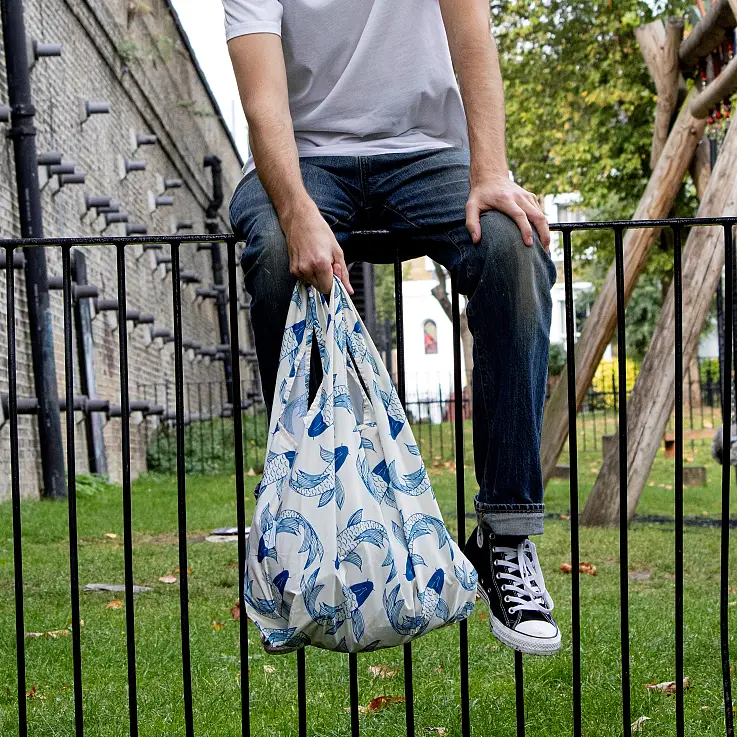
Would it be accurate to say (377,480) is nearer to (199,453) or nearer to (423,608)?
(423,608)

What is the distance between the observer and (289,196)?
209 cm

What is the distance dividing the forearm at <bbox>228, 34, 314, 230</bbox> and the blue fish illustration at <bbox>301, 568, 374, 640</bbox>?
773 millimetres

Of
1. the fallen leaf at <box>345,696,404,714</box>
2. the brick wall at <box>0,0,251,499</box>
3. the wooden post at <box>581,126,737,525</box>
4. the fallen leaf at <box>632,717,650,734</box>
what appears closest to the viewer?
the fallen leaf at <box>632,717,650,734</box>

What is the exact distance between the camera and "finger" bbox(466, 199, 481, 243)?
211 cm

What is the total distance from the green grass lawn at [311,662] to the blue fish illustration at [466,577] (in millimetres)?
1256

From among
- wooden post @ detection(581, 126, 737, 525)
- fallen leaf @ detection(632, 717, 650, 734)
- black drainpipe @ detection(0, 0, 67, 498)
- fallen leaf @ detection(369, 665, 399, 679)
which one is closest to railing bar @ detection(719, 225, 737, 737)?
fallen leaf @ detection(632, 717, 650, 734)

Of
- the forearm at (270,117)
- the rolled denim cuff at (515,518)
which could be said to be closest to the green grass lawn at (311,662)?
the rolled denim cuff at (515,518)

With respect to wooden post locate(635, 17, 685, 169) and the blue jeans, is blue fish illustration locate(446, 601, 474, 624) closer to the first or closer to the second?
the blue jeans

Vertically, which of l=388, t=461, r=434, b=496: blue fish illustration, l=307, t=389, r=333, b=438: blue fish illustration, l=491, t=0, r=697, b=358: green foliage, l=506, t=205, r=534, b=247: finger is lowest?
l=388, t=461, r=434, b=496: blue fish illustration

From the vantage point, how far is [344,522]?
1.86m

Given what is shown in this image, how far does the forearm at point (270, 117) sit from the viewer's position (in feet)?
6.91

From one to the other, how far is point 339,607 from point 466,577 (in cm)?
28

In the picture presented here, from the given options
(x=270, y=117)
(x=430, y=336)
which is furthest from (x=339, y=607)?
(x=430, y=336)

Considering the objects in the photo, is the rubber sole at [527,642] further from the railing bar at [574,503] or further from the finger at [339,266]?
the finger at [339,266]
